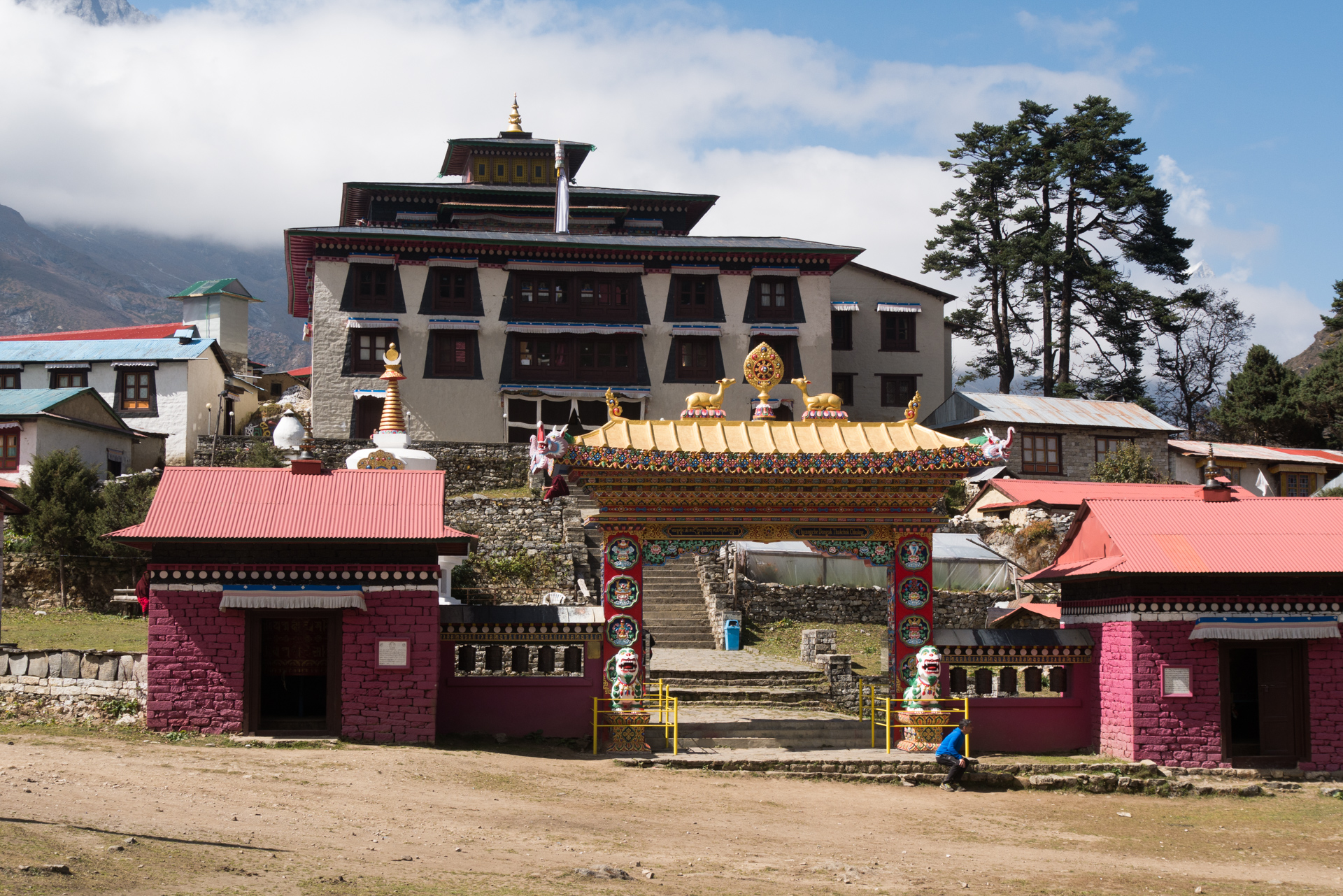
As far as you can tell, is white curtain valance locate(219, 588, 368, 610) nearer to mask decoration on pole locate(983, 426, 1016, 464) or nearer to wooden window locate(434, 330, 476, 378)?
mask decoration on pole locate(983, 426, 1016, 464)

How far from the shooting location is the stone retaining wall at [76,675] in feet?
63.7

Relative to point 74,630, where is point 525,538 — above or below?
above

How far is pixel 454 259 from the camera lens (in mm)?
50688

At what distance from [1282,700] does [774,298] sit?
33.4 meters

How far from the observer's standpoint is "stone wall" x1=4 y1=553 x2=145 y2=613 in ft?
108

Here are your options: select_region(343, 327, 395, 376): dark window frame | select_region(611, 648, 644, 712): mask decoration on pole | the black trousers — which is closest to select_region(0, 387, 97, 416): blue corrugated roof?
select_region(343, 327, 395, 376): dark window frame

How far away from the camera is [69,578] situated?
3309 centimetres

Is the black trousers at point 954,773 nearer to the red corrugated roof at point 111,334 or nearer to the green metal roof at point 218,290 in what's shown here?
the red corrugated roof at point 111,334

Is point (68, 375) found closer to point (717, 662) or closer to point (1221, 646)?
point (717, 662)

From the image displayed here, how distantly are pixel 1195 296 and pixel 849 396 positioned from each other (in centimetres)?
1736

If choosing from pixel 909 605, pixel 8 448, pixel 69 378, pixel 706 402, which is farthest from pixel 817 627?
pixel 69 378

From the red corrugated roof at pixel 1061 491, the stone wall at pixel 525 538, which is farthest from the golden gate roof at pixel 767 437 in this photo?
the red corrugated roof at pixel 1061 491

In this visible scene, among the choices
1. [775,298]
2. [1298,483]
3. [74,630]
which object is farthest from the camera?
[1298,483]

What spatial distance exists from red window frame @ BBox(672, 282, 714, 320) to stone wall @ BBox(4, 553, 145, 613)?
2443 centimetres
